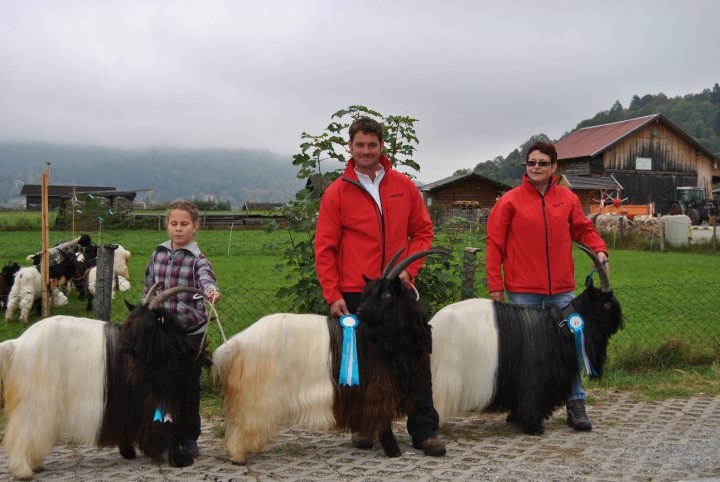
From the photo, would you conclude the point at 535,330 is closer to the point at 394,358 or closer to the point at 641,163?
the point at 394,358

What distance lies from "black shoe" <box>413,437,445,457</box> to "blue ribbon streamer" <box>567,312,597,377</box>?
139cm

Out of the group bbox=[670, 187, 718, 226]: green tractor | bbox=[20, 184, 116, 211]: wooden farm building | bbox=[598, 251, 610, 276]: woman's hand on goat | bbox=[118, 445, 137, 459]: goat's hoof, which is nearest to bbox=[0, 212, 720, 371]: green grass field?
A: bbox=[598, 251, 610, 276]: woman's hand on goat

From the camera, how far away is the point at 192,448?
443cm

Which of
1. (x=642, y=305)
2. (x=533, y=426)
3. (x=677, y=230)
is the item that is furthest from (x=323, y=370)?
(x=677, y=230)

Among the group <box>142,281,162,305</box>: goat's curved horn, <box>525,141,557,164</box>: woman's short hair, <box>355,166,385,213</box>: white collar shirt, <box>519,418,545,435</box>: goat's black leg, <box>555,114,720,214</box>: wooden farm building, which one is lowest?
<box>519,418,545,435</box>: goat's black leg

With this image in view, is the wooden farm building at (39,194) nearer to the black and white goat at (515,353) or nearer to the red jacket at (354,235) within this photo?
the red jacket at (354,235)

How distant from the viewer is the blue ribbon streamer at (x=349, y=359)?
4270 mm

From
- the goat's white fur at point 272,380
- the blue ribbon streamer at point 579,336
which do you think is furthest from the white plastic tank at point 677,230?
the goat's white fur at point 272,380

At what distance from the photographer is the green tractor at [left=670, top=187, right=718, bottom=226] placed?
121 ft

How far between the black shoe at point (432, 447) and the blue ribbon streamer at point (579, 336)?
1392mm

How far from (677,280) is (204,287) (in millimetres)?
13703

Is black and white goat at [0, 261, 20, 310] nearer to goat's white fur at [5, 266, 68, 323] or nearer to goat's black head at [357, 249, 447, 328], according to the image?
goat's white fur at [5, 266, 68, 323]

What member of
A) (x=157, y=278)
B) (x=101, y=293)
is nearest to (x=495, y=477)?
(x=157, y=278)

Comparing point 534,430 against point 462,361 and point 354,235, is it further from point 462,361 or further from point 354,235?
point 354,235
